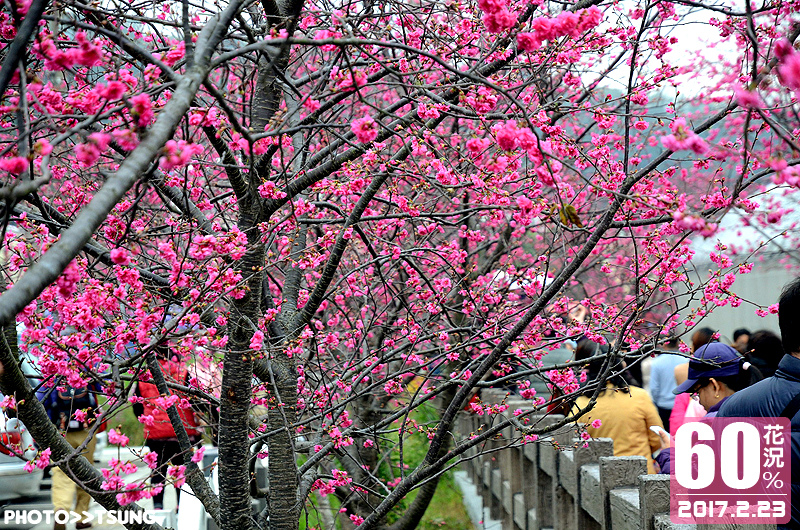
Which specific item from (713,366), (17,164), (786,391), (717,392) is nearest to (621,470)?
(786,391)

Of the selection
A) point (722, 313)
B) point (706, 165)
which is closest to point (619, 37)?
point (706, 165)

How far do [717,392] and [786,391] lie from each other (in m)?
1.50

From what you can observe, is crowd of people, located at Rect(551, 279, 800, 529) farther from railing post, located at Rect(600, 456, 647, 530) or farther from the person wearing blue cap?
railing post, located at Rect(600, 456, 647, 530)

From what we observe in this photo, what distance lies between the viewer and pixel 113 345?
350 centimetres

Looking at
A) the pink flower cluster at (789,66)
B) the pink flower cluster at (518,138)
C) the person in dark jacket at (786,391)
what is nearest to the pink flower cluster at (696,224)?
the pink flower cluster at (789,66)

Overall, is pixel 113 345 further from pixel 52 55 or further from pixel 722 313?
pixel 722 313

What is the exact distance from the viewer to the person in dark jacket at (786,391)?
2.25 meters

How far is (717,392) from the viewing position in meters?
3.74

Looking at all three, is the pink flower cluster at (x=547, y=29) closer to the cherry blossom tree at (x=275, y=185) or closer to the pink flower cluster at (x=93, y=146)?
the cherry blossom tree at (x=275, y=185)

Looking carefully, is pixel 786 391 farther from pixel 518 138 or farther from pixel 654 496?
pixel 518 138

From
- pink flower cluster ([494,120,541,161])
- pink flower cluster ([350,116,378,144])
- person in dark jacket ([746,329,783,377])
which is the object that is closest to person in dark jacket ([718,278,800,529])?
pink flower cluster ([494,120,541,161])

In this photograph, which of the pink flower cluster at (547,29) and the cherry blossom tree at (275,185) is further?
the pink flower cluster at (547,29)

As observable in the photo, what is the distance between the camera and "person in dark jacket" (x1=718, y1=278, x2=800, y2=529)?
2250 mm

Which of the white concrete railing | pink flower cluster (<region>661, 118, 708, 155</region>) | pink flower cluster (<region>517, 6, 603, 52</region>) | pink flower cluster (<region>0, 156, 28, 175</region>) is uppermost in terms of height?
pink flower cluster (<region>517, 6, 603, 52</region>)
